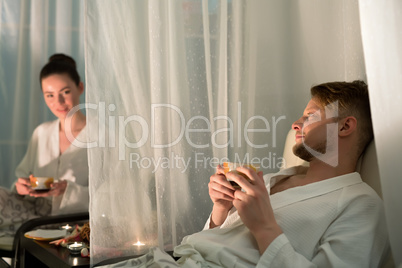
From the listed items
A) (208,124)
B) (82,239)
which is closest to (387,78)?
(208,124)

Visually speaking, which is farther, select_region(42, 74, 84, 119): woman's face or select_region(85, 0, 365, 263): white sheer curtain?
select_region(42, 74, 84, 119): woman's face

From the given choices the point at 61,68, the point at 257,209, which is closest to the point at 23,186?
the point at 61,68

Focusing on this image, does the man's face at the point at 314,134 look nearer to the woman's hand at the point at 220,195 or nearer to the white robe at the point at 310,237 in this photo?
the white robe at the point at 310,237

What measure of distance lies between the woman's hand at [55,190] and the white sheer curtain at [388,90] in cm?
196

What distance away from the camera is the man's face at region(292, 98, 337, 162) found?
5.90 ft

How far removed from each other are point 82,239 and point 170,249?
0.49 metres

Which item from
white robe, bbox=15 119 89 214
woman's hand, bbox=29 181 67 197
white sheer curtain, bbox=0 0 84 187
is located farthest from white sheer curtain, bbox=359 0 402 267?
white sheer curtain, bbox=0 0 84 187

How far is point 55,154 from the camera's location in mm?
3346

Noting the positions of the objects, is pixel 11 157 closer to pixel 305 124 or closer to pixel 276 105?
pixel 276 105

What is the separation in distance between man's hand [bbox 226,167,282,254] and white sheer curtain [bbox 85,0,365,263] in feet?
1.10

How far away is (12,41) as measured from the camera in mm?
3574

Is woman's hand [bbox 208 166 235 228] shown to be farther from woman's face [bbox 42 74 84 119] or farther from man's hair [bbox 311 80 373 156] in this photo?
woman's face [bbox 42 74 84 119]

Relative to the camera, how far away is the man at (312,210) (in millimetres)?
1577

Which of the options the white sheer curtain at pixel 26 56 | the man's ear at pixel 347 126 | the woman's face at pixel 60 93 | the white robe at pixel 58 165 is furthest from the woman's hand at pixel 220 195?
the white sheer curtain at pixel 26 56
